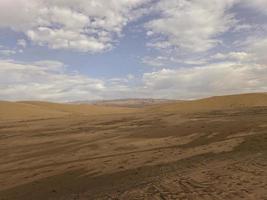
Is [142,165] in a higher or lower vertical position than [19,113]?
lower

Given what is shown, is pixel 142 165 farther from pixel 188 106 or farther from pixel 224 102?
pixel 224 102

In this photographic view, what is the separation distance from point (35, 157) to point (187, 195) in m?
9.23

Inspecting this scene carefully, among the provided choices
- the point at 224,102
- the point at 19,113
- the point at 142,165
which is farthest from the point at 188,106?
the point at 142,165

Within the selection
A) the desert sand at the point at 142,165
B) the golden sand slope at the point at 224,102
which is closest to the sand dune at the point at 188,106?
the golden sand slope at the point at 224,102

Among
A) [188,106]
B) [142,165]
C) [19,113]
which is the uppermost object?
[188,106]

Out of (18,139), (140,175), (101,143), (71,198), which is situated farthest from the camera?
(18,139)

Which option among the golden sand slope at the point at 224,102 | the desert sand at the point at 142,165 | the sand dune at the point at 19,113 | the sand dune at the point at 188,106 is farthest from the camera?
the golden sand slope at the point at 224,102

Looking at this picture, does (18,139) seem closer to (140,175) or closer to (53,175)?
(53,175)

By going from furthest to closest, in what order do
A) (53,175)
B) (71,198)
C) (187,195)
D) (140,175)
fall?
(53,175) < (140,175) < (71,198) < (187,195)

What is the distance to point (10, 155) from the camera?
17.7 meters

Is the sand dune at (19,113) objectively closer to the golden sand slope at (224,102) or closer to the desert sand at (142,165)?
the golden sand slope at (224,102)

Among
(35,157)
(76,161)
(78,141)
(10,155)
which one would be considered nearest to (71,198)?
(76,161)

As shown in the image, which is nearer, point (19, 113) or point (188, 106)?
point (19, 113)

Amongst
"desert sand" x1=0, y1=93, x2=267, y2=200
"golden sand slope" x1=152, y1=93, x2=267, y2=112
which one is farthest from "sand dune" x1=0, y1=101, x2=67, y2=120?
"desert sand" x1=0, y1=93, x2=267, y2=200
